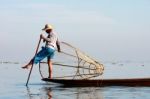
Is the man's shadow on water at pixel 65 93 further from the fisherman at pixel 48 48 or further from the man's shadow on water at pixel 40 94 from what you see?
the fisherman at pixel 48 48

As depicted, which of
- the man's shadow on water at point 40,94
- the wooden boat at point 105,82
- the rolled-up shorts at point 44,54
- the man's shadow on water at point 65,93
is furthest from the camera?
the rolled-up shorts at point 44,54

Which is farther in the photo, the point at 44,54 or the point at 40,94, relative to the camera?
the point at 44,54

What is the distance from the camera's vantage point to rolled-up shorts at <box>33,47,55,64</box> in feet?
65.3

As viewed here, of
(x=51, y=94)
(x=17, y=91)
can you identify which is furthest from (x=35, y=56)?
(x=51, y=94)

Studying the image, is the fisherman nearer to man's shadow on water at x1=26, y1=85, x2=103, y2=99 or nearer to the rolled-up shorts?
the rolled-up shorts

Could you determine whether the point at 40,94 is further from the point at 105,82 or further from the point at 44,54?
the point at 105,82

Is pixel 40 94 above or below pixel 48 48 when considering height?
below

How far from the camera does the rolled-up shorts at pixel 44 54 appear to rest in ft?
65.3

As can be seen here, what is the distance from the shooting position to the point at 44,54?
20016mm

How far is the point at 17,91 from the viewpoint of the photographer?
18578 millimetres

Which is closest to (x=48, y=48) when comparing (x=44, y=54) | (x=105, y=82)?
(x=44, y=54)

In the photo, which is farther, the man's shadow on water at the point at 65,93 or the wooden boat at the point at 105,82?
the wooden boat at the point at 105,82

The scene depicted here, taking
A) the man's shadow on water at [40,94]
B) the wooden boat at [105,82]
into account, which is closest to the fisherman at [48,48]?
the wooden boat at [105,82]

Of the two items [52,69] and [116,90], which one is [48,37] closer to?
[52,69]
